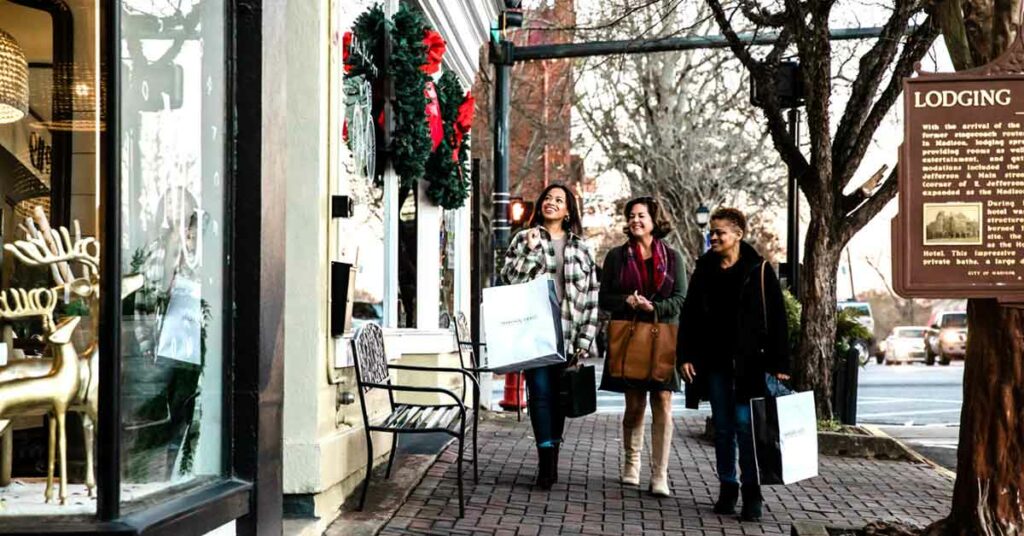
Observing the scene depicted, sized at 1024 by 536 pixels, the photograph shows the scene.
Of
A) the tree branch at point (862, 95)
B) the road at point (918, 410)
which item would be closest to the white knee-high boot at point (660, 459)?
the road at point (918, 410)

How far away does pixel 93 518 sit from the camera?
3.99 metres

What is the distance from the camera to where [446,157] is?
34.4 ft

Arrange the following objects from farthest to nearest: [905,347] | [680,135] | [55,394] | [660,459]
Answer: [905,347] → [680,135] → [660,459] → [55,394]

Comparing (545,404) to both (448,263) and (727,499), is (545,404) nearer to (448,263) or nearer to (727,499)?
(727,499)

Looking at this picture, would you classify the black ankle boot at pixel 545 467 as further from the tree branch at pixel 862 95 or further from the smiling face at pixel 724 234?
the tree branch at pixel 862 95

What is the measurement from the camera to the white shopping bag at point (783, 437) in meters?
6.33

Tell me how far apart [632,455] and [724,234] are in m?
1.81

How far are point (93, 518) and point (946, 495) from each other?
610 cm

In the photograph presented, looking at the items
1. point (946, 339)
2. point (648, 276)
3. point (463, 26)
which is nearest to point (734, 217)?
point (648, 276)

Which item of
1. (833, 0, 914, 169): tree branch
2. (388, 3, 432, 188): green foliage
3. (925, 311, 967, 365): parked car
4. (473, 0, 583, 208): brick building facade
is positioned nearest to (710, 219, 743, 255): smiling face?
(388, 3, 432, 188): green foliage

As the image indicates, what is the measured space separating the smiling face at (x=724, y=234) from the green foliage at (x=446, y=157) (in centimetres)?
394

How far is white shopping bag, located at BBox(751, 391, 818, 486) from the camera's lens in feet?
20.8

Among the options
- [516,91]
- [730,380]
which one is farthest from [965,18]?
[516,91]

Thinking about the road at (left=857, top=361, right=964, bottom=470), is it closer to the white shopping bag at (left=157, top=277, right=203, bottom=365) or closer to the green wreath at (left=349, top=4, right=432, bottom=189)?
the green wreath at (left=349, top=4, right=432, bottom=189)
